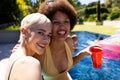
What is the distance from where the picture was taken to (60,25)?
2.47m

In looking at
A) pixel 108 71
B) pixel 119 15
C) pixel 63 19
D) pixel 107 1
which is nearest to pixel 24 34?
pixel 63 19

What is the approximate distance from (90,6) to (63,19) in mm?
61726

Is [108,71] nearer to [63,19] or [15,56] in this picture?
[63,19]

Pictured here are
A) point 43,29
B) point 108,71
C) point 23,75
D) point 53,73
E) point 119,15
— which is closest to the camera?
point 23,75

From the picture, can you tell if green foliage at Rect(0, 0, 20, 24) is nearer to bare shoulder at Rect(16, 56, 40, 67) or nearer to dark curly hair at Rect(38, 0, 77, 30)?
dark curly hair at Rect(38, 0, 77, 30)

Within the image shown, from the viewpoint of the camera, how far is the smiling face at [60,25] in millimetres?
2455

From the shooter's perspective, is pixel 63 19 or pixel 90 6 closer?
pixel 63 19

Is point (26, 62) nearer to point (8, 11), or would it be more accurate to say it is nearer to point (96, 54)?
point (96, 54)

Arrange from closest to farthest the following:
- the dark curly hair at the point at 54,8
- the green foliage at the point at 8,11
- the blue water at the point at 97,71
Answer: the dark curly hair at the point at 54,8
the blue water at the point at 97,71
the green foliage at the point at 8,11

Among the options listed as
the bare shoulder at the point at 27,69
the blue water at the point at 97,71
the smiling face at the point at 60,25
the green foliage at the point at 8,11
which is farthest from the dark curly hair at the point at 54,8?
the green foliage at the point at 8,11

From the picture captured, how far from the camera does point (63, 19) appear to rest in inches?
98.7

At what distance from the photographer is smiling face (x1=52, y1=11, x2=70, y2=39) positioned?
246 centimetres

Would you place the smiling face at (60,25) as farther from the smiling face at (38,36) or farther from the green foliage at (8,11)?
the green foliage at (8,11)

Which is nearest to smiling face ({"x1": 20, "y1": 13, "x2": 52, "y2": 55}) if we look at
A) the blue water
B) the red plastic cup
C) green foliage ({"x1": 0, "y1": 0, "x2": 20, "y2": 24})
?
the red plastic cup
